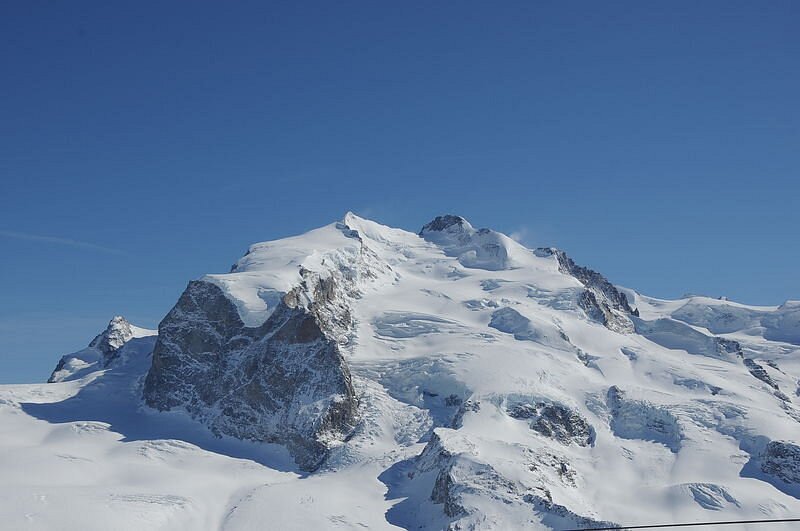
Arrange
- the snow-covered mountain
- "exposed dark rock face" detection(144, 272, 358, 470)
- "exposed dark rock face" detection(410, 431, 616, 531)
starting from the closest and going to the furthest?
"exposed dark rock face" detection(410, 431, 616, 531) → the snow-covered mountain → "exposed dark rock face" detection(144, 272, 358, 470)

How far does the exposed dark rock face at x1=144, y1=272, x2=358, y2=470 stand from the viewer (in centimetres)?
15225

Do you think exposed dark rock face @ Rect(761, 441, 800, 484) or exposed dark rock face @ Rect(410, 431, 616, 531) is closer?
exposed dark rock face @ Rect(410, 431, 616, 531)

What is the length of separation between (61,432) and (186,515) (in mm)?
44136

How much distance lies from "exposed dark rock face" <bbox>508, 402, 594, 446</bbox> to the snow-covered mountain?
37 centimetres

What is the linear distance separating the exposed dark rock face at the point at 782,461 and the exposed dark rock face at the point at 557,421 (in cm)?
3072

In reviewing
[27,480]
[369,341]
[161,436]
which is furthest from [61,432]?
[369,341]

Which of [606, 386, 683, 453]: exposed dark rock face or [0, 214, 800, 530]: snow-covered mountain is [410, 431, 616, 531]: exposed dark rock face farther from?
[606, 386, 683, 453]: exposed dark rock face

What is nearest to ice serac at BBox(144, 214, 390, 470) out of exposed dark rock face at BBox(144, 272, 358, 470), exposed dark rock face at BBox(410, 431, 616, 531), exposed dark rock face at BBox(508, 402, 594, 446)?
exposed dark rock face at BBox(144, 272, 358, 470)

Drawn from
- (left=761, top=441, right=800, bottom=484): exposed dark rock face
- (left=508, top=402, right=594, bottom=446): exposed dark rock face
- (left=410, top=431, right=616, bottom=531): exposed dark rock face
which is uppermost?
(left=508, top=402, right=594, bottom=446): exposed dark rock face

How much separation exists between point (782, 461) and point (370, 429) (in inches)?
2926

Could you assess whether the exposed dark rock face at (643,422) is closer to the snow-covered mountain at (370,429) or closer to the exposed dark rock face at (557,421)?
the snow-covered mountain at (370,429)

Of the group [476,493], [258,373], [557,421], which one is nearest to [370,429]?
[258,373]

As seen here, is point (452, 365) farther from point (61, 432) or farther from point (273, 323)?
point (61, 432)

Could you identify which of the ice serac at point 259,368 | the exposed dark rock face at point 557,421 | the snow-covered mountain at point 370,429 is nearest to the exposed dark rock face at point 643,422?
the snow-covered mountain at point 370,429
